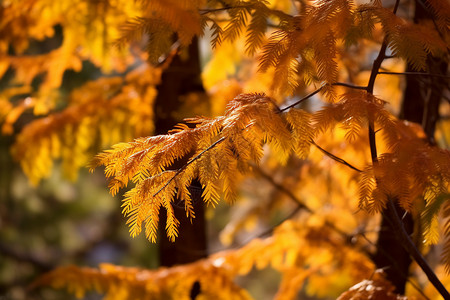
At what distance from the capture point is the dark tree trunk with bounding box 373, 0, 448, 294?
256cm

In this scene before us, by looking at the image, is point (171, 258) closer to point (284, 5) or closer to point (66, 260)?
point (284, 5)

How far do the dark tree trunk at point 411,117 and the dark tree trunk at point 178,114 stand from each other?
1.31 metres

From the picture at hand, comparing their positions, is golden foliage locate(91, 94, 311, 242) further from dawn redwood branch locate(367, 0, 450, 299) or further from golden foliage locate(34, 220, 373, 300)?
golden foliage locate(34, 220, 373, 300)

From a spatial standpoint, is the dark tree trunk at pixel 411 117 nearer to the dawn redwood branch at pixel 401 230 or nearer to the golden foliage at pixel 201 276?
the golden foliage at pixel 201 276

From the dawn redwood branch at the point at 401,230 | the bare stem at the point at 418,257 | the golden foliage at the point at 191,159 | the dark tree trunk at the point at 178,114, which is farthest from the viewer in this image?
the dark tree trunk at the point at 178,114

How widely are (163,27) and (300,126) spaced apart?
66 centimetres

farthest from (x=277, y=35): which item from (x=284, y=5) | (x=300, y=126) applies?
(x=284, y=5)

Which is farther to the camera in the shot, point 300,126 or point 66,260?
point 66,260

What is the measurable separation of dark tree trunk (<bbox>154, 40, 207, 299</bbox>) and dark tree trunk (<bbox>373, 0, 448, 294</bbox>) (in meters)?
1.31

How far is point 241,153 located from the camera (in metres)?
1.44

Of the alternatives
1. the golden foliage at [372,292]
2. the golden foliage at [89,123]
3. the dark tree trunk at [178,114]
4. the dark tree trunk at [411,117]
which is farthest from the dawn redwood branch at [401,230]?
the golden foliage at [89,123]

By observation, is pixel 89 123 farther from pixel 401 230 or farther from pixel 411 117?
pixel 401 230

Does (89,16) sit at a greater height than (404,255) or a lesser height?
greater

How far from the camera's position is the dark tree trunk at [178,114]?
11.2 feet
